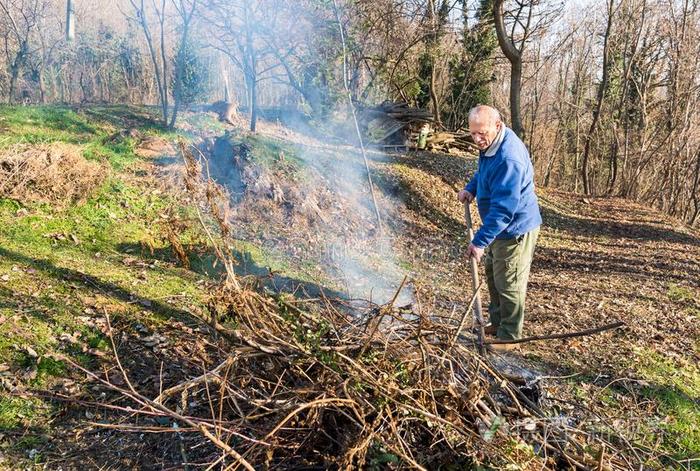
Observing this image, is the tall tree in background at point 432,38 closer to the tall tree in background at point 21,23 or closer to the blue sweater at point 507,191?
the blue sweater at point 507,191

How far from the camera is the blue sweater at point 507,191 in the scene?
359 centimetres

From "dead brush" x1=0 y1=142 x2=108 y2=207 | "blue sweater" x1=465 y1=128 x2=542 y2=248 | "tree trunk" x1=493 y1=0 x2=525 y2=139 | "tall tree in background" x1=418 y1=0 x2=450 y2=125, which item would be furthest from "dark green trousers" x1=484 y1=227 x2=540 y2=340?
"tall tree in background" x1=418 y1=0 x2=450 y2=125

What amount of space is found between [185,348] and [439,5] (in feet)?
54.3

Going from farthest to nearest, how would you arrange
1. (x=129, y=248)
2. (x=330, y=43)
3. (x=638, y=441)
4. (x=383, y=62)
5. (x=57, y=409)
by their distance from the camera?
(x=383, y=62)
(x=330, y=43)
(x=129, y=248)
(x=638, y=441)
(x=57, y=409)

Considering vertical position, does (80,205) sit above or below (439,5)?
below

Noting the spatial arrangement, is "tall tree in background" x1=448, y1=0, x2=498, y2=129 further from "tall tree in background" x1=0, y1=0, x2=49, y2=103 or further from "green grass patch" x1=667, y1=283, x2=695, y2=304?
"tall tree in background" x1=0, y1=0, x2=49, y2=103

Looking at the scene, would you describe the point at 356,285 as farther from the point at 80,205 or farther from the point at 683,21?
the point at 683,21

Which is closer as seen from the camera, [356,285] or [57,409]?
[57,409]

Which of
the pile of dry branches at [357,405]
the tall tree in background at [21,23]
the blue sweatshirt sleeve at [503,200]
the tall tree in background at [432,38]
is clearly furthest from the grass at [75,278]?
the tall tree in background at [432,38]

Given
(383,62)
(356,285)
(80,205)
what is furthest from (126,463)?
(383,62)

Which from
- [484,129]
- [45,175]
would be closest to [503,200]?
[484,129]

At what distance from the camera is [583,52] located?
2234cm

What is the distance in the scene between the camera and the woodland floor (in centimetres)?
293

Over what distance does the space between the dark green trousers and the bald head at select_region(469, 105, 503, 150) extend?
878 millimetres
